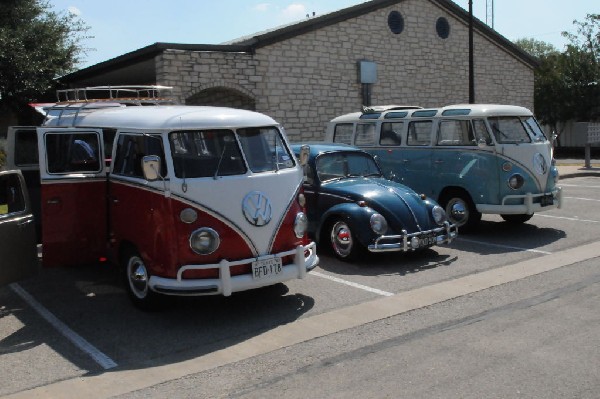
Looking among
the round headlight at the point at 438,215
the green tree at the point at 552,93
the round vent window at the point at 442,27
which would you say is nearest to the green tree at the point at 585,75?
the green tree at the point at 552,93

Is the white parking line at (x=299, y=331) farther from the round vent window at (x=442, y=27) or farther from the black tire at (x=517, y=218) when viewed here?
the round vent window at (x=442, y=27)

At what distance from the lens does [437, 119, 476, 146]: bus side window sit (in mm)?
11297

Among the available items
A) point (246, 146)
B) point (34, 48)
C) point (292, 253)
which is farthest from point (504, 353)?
point (34, 48)

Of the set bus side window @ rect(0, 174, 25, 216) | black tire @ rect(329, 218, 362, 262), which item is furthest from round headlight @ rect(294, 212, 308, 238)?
bus side window @ rect(0, 174, 25, 216)

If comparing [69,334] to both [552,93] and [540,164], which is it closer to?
[540,164]

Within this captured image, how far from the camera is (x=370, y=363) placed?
18.0 feet

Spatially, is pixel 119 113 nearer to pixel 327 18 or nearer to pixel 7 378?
pixel 7 378

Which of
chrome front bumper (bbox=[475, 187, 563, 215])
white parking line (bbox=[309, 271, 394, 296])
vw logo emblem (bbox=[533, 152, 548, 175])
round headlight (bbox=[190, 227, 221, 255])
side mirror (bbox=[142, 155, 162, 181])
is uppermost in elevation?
side mirror (bbox=[142, 155, 162, 181])

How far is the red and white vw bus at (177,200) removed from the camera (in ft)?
21.2

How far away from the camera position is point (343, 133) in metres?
13.7

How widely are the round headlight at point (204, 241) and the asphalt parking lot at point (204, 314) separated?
0.83m

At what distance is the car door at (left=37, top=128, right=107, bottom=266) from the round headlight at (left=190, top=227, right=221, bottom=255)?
6.33 ft

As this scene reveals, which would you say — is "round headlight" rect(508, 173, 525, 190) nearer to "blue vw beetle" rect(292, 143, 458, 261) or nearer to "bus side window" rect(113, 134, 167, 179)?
"blue vw beetle" rect(292, 143, 458, 261)

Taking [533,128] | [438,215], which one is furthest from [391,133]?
[438,215]
